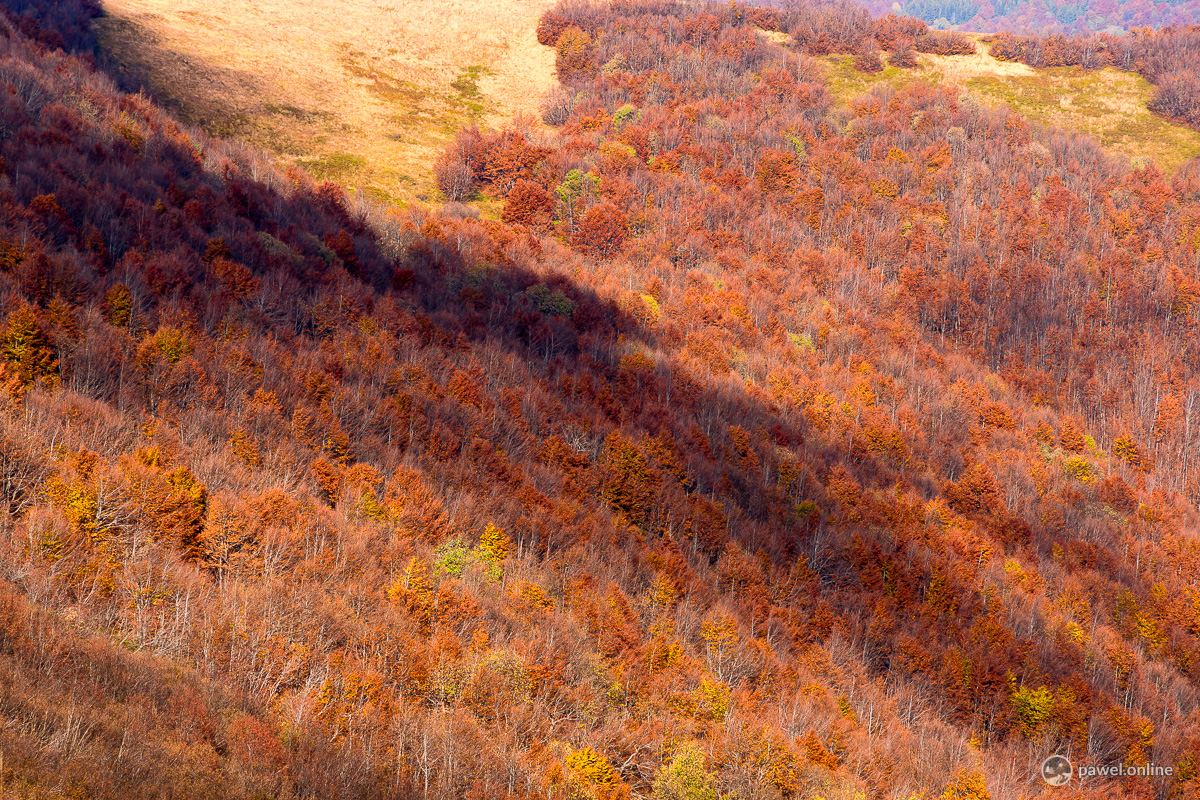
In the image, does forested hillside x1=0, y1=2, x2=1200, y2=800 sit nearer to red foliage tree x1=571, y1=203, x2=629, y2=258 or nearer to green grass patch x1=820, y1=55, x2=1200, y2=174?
red foliage tree x1=571, y1=203, x2=629, y2=258

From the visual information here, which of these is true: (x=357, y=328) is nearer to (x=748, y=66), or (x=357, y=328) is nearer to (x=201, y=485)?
(x=201, y=485)

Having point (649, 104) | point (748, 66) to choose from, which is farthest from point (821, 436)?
point (748, 66)

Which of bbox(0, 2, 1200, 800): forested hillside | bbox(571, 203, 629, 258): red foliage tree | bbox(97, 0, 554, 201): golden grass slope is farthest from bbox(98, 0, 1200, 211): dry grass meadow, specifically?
bbox(571, 203, 629, 258): red foliage tree

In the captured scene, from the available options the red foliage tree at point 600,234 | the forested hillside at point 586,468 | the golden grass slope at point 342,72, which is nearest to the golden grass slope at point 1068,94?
the forested hillside at point 586,468

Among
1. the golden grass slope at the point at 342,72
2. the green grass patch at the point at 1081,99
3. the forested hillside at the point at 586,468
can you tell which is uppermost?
the green grass patch at the point at 1081,99

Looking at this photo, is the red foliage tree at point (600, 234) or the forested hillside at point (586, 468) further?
the red foliage tree at point (600, 234)

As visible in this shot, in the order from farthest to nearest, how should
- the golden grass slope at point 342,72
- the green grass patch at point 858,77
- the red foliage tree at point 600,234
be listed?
the green grass patch at point 858,77
the red foliage tree at point 600,234
the golden grass slope at point 342,72

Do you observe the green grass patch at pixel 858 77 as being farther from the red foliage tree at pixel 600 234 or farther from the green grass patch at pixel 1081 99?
the red foliage tree at pixel 600 234

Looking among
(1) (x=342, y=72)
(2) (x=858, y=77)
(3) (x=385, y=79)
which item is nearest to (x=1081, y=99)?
(2) (x=858, y=77)
